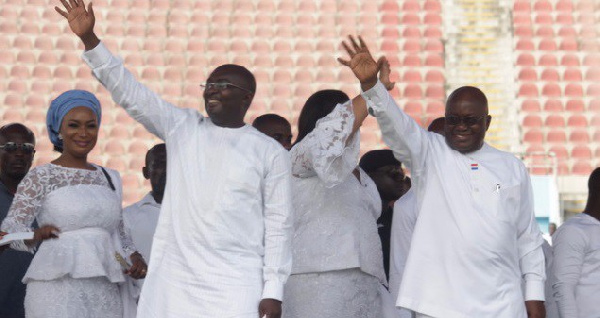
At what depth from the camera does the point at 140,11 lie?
44.9ft

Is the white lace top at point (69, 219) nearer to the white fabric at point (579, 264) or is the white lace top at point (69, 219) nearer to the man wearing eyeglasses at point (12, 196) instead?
the man wearing eyeglasses at point (12, 196)

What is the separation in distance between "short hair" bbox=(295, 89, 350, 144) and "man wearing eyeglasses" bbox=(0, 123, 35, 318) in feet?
4.64

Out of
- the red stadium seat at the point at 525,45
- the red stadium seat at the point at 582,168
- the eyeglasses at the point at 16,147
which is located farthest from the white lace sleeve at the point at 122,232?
the red stadium seat at the point at 525,45

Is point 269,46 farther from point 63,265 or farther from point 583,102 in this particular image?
point 63,265

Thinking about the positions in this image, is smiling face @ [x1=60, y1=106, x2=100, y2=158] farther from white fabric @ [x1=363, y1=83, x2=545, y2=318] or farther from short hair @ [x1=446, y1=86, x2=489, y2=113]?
short hair @ [x1=446, y1=86, x2=489, y2=113]

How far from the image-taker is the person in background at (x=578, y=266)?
411cm

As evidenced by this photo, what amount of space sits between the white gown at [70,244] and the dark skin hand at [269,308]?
0.76 meters

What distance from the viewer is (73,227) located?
138 inches

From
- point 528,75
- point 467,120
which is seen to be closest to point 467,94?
point 467,120

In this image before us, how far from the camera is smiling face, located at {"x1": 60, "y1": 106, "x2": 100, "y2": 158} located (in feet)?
11.8

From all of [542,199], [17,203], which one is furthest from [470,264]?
[542,199]

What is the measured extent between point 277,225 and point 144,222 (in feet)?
5.46

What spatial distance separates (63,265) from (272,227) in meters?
0.80

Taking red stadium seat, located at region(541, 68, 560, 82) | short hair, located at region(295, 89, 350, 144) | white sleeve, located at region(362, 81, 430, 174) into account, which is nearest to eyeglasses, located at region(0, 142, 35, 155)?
short hair, located at region(295, 89, 350, 144)
